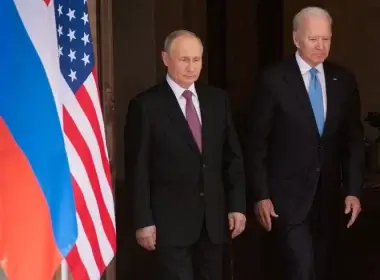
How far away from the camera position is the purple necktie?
147 inches

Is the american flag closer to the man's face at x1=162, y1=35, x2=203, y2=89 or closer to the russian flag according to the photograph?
the russian flag

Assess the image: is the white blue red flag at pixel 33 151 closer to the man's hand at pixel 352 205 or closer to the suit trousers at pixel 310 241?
the suit trousers at pixel 310 241

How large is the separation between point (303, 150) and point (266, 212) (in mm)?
330

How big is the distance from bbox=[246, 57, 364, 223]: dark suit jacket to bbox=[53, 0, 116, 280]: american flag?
940 mm

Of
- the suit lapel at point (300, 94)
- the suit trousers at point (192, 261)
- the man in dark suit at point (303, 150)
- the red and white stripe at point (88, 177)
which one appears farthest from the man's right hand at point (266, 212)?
the red and white stripe at point (88, 177)

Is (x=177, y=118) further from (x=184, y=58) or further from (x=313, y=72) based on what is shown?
(x=313, y=72)

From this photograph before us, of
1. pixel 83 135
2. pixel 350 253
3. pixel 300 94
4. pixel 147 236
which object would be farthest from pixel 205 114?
pixel 350 253

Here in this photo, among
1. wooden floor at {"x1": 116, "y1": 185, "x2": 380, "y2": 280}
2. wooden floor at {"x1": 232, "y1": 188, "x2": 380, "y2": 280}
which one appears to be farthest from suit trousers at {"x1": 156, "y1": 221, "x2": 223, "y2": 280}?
wooden floor at {"x1": 232, "y1": 188, "x2": 380, "y2": 280}

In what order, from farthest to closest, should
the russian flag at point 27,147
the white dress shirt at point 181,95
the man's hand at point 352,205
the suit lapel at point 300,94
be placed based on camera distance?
the man's hand at point 352,205, the suit lapel at point 300,94, the white dress shirt at point 181,95, the russian flag at point 27,147

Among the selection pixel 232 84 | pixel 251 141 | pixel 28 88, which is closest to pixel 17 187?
pixel 28 88

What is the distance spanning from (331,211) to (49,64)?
1.72m

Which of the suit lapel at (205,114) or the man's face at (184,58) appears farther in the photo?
the suit lapel at (205,114)

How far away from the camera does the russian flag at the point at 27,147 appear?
2.85 meters

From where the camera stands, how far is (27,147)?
286cm
